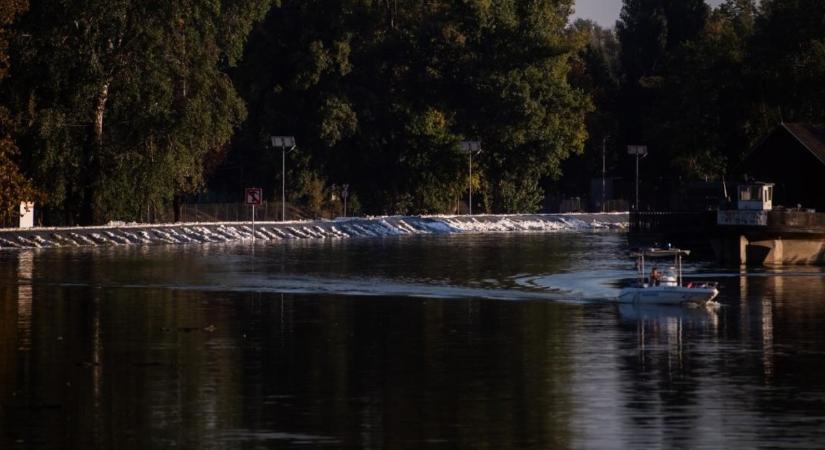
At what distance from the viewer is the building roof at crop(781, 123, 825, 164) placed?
112062 millimetres

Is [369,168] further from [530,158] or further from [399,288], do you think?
[399,288]

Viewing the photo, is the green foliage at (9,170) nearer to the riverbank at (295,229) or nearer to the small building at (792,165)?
the riverbank at (295,229)

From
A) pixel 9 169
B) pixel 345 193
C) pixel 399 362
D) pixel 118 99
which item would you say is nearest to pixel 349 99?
pixel 345 193

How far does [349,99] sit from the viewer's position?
162 meters

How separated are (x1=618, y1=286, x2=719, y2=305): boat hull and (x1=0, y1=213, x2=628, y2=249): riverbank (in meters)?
56.0

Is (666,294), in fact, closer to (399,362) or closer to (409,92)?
(399,362)

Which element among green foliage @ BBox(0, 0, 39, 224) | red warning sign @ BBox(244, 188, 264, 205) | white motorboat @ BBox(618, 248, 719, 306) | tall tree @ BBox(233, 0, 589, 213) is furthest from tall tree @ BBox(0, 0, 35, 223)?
tall tree @ BBox(233, 0, 589, 213)

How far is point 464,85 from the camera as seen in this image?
554ft

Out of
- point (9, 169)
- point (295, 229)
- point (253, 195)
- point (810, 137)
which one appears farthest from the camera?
point (295, 229)

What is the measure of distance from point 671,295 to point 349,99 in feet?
Result: 337

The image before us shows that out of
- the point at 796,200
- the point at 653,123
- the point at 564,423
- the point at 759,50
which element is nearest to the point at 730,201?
the point at 796,200

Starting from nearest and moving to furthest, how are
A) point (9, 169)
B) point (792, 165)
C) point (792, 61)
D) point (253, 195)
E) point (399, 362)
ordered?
point (399, 362), point (9, 169), point (792, 165), point (253, 195), point (792, 61)

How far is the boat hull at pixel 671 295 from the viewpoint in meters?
61.2

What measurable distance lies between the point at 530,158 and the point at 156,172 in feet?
206
